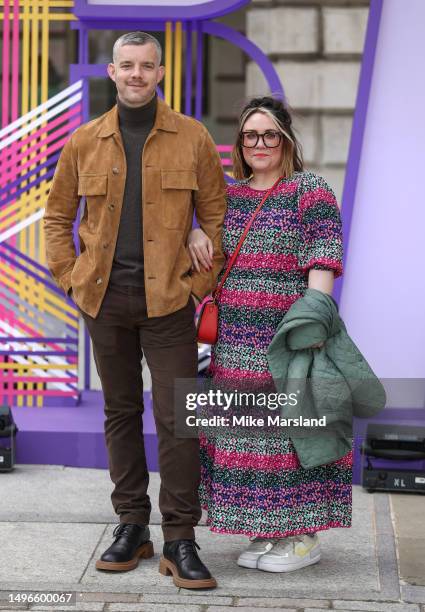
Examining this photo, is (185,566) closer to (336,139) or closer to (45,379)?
(45,379)

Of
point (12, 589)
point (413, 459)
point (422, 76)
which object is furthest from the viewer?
point (422, 76)

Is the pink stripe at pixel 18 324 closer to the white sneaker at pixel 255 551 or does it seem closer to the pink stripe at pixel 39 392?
the pink stripe at pixel 39 392

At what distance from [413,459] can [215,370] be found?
162 cm

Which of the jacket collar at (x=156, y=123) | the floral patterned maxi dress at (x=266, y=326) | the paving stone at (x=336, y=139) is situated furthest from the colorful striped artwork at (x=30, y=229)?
the paving stone at (x=336, y=139)

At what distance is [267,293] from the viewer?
434cm

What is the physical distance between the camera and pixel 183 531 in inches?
171

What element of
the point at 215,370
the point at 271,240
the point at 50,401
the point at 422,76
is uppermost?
the point at 422,76

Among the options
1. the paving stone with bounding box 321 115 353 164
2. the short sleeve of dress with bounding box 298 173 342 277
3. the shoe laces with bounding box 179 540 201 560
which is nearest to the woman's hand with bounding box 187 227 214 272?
the short sleeve of dress with bounding box 298 173 342 277

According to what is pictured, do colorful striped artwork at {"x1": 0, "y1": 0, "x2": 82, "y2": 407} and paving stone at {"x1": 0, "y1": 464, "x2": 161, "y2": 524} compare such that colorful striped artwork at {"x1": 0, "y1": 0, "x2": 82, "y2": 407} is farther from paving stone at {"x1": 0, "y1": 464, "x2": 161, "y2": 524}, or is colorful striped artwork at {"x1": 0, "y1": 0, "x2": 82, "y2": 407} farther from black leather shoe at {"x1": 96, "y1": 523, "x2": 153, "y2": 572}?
black leather shoe at {"x1": 96, "y1": 523, "x2": 153, "y2": 572}

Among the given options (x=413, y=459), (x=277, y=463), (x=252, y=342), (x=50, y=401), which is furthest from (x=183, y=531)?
(x=50, y=401)

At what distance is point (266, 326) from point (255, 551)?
2.89ft

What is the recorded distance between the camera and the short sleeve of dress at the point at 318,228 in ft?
14.0

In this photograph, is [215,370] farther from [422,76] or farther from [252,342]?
[422,76]

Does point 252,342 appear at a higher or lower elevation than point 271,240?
lower
